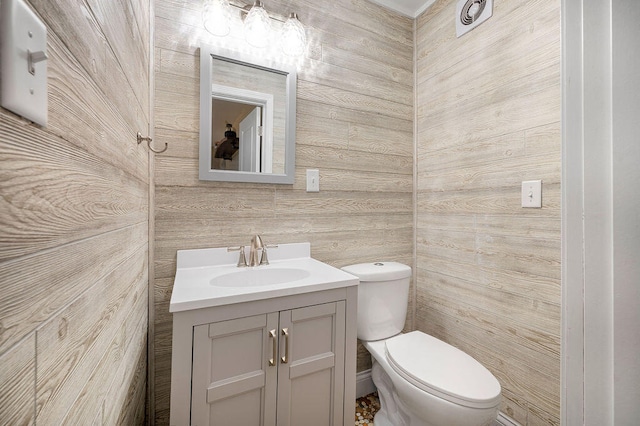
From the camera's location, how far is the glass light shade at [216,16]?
1254 mm

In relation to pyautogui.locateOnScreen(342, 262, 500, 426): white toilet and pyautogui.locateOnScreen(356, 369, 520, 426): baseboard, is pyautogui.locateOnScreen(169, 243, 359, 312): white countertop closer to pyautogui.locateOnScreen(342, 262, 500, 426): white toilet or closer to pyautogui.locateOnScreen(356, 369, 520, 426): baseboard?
pyautogui.locateOnScreen(342, 262, 500, 426): white toilet

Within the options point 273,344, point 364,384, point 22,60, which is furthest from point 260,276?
point 22,60

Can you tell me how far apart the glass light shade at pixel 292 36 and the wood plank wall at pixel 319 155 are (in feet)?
0.32

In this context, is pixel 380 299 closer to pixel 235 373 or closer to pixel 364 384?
pixel 364 384

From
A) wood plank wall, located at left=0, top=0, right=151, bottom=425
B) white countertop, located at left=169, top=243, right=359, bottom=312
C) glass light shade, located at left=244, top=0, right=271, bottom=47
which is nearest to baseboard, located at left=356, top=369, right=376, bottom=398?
white countertop, located at left=169, top=243, right=359, bottom=312

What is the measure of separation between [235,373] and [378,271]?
833 mm

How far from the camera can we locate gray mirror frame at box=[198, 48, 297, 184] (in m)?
1.26

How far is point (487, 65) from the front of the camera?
1412mm

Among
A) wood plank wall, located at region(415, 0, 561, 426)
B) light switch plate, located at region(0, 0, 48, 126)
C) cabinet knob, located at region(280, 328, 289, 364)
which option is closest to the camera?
light switch plate, located at region(0, 0, 48, 126)

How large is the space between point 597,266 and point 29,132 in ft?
4.01

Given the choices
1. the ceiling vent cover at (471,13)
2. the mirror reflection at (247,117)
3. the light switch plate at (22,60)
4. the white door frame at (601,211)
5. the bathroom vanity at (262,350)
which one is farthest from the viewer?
the ceiling vent cover at (471,13)

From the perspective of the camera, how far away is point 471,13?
4.86 feet

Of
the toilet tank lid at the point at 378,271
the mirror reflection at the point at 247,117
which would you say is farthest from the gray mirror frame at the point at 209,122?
the toilet tank lid at the point at 378,271

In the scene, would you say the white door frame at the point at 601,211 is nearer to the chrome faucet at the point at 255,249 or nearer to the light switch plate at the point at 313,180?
the light switch plate at the point at 313,180
